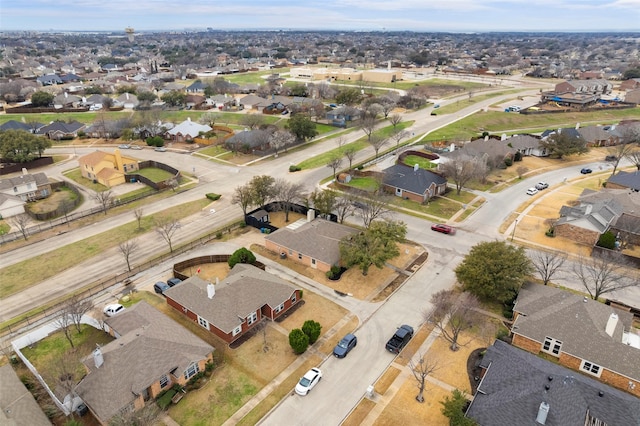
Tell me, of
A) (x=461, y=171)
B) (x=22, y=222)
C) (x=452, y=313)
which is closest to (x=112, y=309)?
(x=22, y=222)

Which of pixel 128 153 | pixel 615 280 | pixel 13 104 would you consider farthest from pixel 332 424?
→ pixel 13 104

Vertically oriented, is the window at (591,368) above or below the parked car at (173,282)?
above

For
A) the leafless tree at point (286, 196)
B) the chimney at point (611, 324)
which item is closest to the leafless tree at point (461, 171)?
the leafless tree at point (286, 196)

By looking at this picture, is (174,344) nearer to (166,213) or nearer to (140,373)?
(140,373)

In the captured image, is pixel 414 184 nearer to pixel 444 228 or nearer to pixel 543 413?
pixel 444 228

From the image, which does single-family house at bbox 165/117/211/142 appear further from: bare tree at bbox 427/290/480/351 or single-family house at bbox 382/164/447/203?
bare tree at bbox 427/290/480/351

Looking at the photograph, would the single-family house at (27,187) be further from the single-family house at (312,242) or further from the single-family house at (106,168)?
the single-family house at (312,242)

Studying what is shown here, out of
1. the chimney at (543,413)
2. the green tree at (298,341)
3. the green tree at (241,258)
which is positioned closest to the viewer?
the chimney at (543,413)
